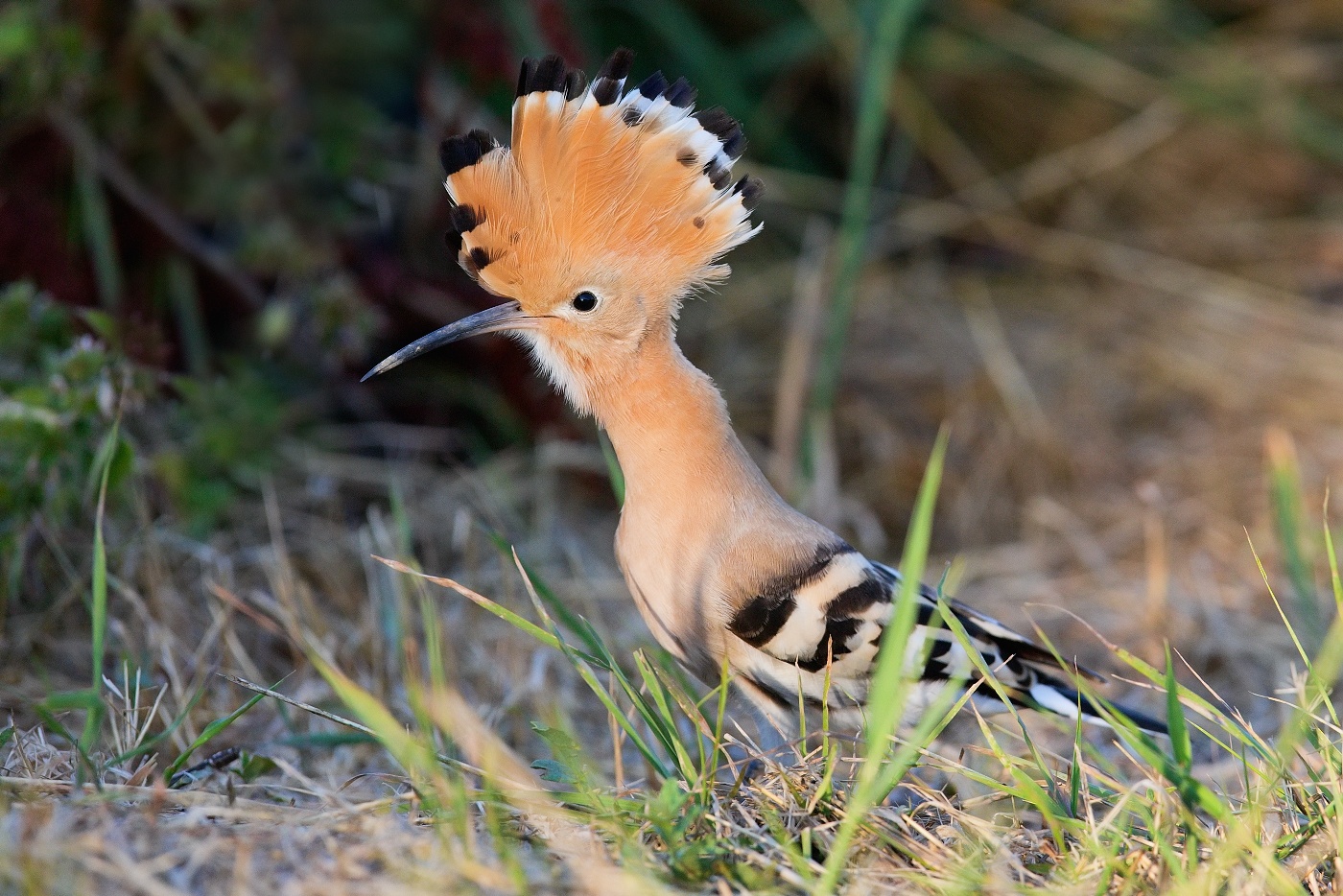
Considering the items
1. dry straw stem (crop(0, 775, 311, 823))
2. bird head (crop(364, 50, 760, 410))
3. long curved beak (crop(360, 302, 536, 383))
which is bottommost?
dry straw stem (crop(0, 775, 311, 823))

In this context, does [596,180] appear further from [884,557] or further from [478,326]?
[884,557]

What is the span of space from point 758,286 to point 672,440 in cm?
211

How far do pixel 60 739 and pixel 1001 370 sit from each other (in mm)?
2596

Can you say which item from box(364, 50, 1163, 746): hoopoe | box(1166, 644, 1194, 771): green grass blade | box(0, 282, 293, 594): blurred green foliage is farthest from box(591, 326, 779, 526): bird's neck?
box(0, 282, 293, 594): blurred green foliage

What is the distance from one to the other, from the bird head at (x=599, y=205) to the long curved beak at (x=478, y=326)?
3 centimetres

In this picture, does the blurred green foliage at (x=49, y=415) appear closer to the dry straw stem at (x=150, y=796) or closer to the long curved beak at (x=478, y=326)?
the long curved beak at (x=478, y=326)

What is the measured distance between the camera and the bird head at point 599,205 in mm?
1804

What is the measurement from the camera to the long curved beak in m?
1.92

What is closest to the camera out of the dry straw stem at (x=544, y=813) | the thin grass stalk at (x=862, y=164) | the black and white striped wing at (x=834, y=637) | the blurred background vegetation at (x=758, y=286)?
the dry straw stem at (x=544, y=813)

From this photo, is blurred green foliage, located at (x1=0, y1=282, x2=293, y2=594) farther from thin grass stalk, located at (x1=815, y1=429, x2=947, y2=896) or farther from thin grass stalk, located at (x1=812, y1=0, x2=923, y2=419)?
thin grass stalk, located at (x1=812, y1=0, x2=923, y2=419)

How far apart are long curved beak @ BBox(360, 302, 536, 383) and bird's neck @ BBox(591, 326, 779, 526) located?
18cm

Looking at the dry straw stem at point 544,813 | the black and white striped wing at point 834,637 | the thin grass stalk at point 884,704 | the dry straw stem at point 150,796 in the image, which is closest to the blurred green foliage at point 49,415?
the dry straw stem at point 150,796

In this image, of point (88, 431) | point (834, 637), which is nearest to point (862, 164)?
point (834, 637)

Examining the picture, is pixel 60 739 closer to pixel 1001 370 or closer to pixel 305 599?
pixel 305 599
